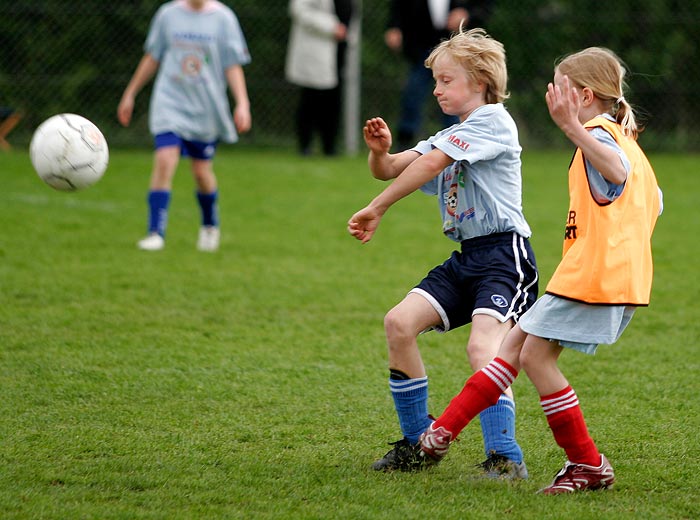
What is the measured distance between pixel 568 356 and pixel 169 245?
3655 mm

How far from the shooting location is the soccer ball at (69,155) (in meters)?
4.84

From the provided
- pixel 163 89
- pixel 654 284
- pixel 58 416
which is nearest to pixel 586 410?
pixel 58 416

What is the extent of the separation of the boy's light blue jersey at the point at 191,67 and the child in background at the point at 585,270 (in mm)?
4687

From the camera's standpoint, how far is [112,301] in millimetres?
6105

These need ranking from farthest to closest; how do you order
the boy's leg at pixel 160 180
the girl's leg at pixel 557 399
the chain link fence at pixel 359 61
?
the chain link fence at pixel 359 61 < the boy's leg at pixel 160 180 < the girl's leg at pixel 557 399

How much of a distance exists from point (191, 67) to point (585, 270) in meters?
5.16

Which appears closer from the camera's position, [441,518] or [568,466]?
[441,518]

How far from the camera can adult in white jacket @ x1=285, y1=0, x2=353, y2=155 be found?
493 inches

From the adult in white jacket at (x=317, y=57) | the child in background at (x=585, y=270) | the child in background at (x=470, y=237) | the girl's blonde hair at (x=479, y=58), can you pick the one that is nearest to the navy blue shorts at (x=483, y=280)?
the child in background at (x=470, y=237)

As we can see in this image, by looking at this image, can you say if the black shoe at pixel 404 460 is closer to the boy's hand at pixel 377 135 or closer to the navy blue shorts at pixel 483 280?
the navy blue shorts at pixel 483 280

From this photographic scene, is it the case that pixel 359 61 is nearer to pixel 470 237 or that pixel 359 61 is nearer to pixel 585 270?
pixel 470 237

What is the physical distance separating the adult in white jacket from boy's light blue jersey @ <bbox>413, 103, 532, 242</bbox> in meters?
9.00

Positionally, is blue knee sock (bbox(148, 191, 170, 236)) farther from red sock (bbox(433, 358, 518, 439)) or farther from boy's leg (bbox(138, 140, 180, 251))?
red sock (bbox(433, 358, 518, 439))

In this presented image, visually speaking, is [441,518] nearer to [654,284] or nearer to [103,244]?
[654,284]
